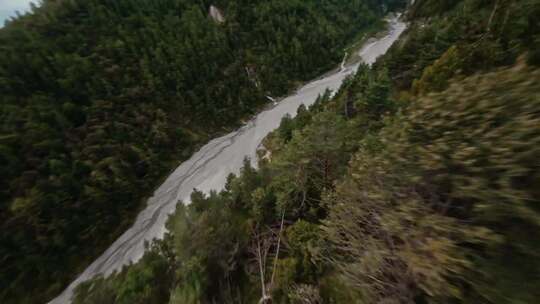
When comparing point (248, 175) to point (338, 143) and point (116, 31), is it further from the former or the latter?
point (116, 31)

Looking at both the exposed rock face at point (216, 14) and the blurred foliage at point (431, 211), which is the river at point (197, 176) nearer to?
the blurred foliage at point (431, 211)

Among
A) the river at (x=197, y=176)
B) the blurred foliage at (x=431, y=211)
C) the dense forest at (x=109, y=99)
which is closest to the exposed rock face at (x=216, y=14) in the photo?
the dense forest at (x=109, y=99)

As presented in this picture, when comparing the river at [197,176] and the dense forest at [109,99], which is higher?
the dense forest at [109,99]

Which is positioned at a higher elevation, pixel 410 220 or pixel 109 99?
pixel 109 99

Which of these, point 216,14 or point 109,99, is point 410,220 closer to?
point 109,99

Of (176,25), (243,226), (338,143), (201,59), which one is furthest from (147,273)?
(176,25)

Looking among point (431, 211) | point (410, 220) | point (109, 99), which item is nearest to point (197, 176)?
point (109, 99)
